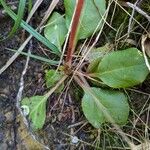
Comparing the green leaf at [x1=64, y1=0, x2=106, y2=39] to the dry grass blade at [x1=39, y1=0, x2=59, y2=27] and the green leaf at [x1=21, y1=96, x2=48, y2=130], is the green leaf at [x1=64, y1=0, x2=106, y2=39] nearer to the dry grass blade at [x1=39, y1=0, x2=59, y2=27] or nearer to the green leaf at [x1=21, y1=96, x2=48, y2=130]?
the dry grass blade at [x1=39, y1=0, x2=59, y2=27]

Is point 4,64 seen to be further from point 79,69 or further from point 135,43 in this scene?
point 135,43

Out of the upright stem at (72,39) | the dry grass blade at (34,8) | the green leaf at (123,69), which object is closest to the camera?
the upright stem at (72,39)

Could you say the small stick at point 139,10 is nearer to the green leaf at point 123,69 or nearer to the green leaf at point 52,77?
the green leaf at point 123,69

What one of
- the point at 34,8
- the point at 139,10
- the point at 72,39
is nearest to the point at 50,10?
the point at 34,8

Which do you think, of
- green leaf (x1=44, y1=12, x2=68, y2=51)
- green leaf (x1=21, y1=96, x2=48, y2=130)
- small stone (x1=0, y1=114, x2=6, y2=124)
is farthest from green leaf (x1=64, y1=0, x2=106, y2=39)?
small stone (x1=0, y1=114, x2=6, y2=124)

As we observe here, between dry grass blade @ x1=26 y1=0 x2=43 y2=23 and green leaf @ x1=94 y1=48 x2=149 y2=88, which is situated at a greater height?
dry grass blade @ x1=26 y1=0 x2=43 y2=23

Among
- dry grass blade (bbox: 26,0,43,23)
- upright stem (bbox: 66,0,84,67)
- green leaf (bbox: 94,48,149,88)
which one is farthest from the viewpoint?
dry grass blade (bbox: 26,0,43,23)

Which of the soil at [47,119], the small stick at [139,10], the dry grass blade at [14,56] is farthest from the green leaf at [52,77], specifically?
the small stick at [139,10]
